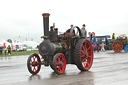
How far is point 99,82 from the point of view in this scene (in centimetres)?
670

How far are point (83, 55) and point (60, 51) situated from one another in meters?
1.14

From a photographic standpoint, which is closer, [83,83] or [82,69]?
[83,83]

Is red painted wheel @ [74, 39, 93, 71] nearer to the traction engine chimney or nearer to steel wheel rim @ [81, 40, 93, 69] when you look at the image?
steel wheel rim @ [81, 40, 93, 69]

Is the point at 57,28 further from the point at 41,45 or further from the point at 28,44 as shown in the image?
the point at 28,44

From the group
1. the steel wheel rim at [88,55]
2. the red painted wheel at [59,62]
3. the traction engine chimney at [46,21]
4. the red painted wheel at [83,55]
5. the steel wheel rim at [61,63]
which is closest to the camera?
the red painted wheel at [59,62]

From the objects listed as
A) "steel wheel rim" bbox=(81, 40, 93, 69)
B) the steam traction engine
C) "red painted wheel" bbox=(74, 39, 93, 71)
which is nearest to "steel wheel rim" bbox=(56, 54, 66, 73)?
the steam traction engine

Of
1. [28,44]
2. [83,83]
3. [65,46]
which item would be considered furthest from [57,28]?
[28,44]

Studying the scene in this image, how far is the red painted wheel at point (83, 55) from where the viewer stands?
9.31 metres

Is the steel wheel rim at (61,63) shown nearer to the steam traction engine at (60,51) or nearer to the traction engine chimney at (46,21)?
the steam traction engine at (60,51)

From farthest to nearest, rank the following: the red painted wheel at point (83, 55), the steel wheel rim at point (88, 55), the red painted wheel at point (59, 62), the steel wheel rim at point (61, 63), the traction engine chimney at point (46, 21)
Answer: the steel wheel rim at point (88, 55), the red painted wheel at point (83, 55), the steel wheel rim at point (61, 63), the traction engine chimney at point (46, 21), the red painted wheel at point (59, 62)

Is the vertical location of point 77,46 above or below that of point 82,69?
above

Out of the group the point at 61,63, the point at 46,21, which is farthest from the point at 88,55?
the point at 46,21

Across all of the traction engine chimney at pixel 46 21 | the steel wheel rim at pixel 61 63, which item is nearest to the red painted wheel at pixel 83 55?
the steel wheel rim at pixel 61 63

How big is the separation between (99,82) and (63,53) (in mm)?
3086
